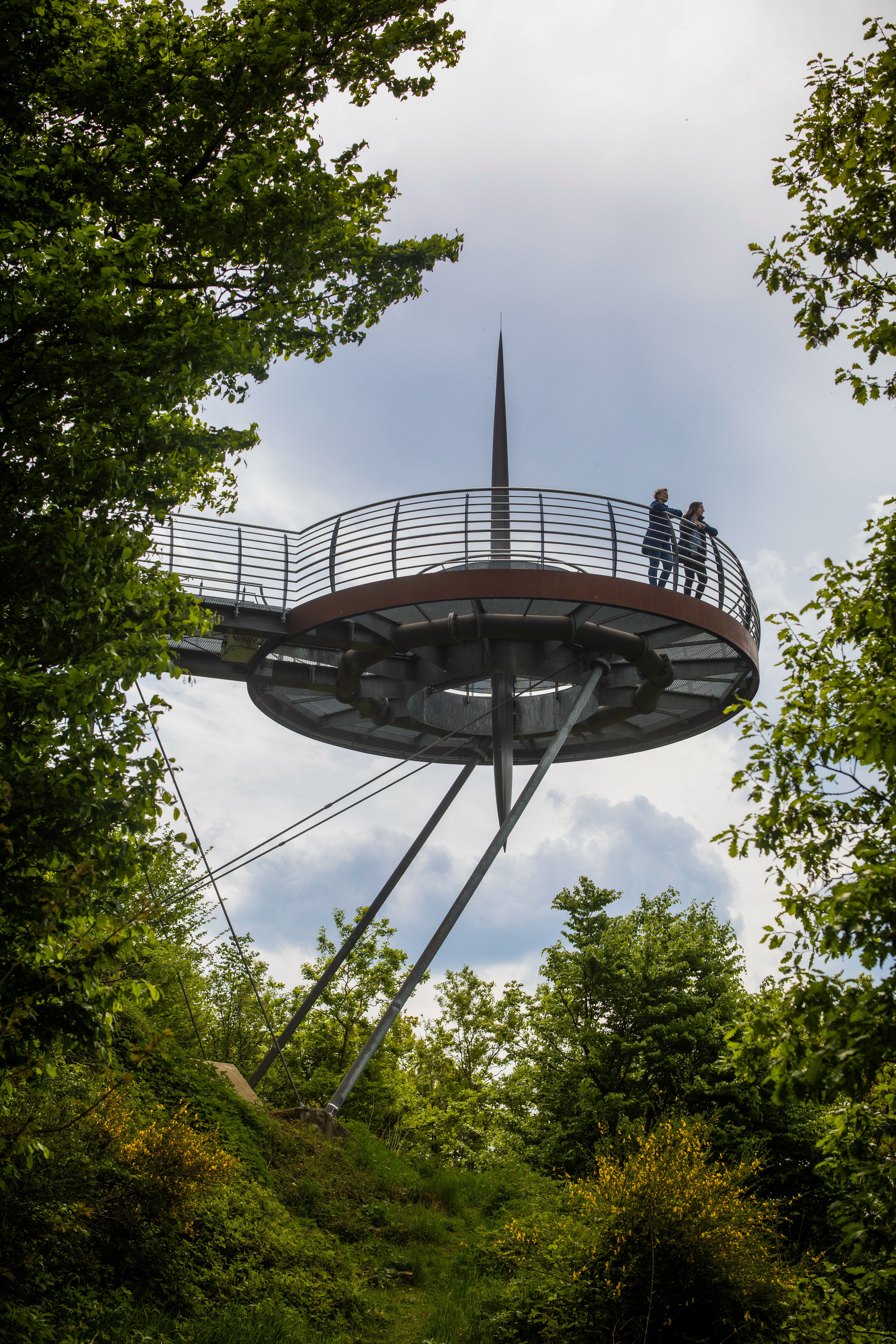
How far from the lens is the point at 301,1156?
43.8 feet

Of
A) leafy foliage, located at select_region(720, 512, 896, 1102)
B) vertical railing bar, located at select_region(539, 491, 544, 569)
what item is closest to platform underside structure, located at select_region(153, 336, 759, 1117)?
vertical railing bar, located at select_region(539, 491, 544, 569)

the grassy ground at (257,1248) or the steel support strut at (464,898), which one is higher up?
the steel support strut at (464,898)

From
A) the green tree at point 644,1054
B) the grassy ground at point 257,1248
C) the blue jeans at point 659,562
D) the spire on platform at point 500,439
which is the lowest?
the grassy ground at point 257,1248

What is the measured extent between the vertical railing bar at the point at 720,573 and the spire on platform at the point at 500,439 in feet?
13.7

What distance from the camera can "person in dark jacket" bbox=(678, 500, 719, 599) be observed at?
16594 millimetres

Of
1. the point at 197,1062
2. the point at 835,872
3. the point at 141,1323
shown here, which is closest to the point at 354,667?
the point at 197,1062

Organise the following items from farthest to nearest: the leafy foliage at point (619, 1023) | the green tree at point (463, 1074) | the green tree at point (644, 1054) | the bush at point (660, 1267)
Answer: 1. the green tree at point (463, 1074)
2. the leafy foliage at point (619, 1023)
3. the green tree at point (644, 1054)
4. the bush at point (660, 1267)

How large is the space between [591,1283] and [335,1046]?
16663 millimetres

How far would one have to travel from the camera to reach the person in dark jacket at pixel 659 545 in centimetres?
1625

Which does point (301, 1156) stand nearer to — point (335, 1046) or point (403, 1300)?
point (403, 1300)

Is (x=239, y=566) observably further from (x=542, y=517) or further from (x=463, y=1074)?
(x=463, y=1074)

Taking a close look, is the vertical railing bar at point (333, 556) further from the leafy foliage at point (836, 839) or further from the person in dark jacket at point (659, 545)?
the leafy foliage at point (836, 839)

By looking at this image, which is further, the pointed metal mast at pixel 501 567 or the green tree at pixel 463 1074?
the green tree at pixel 463 1074

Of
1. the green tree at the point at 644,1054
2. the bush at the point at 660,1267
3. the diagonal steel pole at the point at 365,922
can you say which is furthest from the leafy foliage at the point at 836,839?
the diagonal steel pole at the point at 365,922
